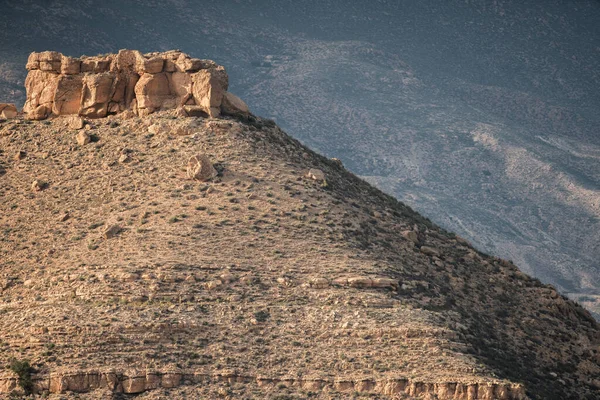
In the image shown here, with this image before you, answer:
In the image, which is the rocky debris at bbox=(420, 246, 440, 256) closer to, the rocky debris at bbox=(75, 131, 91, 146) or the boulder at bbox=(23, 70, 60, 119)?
the rocky debris at bbox=(75, 131, 91, 146)

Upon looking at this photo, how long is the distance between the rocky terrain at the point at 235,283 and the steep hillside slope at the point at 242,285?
75 millimetres

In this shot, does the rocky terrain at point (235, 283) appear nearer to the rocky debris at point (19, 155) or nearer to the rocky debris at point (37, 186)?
the rocky debris at point (37, 186)

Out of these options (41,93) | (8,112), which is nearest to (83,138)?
(41,93)

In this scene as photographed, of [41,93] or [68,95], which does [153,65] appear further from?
[41,93]

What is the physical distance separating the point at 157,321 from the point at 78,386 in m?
3.86

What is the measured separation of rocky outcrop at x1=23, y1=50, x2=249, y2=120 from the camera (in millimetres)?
58469

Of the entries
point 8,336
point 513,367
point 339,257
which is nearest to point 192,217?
point 339,257

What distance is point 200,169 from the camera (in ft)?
180

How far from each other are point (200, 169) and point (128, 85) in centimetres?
759

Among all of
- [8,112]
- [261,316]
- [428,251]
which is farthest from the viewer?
[8,112]

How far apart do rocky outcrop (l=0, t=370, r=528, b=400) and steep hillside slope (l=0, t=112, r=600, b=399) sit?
5cm

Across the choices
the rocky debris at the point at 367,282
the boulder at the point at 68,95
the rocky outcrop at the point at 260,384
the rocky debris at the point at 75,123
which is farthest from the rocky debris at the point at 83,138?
the rocky outcrop at the point at 260,384

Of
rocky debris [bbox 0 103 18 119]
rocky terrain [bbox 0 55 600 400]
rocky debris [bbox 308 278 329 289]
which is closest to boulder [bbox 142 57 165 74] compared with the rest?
rocky terrain [bbox 0 55 600 400]

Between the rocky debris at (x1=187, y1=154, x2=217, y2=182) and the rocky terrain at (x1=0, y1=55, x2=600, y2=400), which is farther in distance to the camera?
the rocky debris at (x1=187, y1=154, x2=217, y2=182)
